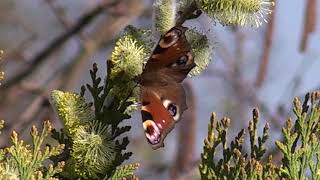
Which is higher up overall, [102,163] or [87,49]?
[87,49]

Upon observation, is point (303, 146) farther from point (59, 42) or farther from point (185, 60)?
point (59, 42)

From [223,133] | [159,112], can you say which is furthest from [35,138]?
[223,133]

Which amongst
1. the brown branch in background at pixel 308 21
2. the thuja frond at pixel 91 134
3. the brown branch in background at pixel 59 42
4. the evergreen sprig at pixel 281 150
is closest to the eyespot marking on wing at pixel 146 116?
the thuja frond at pixel 91 134

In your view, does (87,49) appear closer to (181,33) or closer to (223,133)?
(223,133)

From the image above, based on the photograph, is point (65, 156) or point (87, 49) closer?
point (65, 156)

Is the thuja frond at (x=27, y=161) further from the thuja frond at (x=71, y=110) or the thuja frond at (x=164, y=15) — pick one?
the thuja frond at (x=164, y=15)

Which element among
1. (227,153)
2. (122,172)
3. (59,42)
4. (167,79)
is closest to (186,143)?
(59,42)
